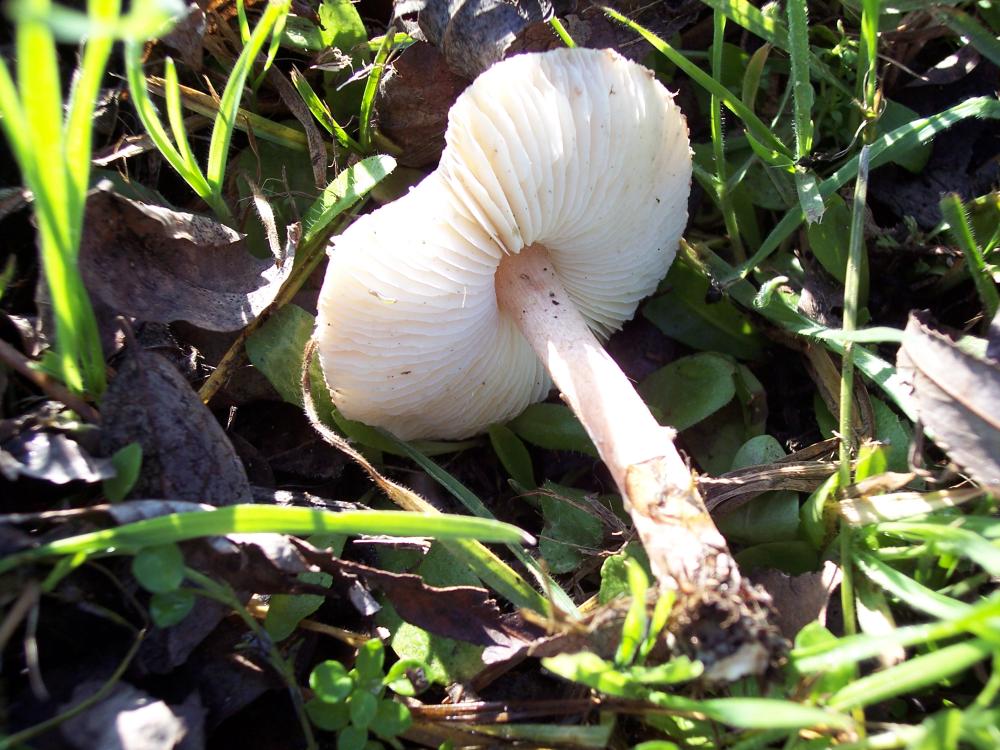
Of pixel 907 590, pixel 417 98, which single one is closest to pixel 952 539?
pixel 907 590

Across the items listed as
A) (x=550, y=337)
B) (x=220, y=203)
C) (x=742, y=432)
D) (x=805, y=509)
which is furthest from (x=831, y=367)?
(x=220, y=203)

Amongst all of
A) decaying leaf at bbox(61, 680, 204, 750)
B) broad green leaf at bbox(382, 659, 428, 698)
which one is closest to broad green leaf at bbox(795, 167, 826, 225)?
broad green leaf at bbox(382, 659, 428, 698)

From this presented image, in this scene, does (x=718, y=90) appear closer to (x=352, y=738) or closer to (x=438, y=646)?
(x=438, y=646)

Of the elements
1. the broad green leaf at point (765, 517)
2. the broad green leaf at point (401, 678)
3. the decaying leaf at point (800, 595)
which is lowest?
the decaying leaf at point (800, 595)

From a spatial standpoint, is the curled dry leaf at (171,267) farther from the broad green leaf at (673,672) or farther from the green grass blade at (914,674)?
the green grass blade at (914,674)

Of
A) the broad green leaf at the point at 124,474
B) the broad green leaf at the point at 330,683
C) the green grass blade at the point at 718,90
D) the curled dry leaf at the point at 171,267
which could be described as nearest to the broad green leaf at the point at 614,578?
the broad green leaf at the point at 330,683

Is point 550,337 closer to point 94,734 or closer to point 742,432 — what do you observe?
point 742,432

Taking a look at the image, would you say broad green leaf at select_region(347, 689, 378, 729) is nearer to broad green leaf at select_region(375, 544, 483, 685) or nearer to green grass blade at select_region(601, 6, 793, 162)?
broad green leaf at select_region(375, 544, 483, 685)
